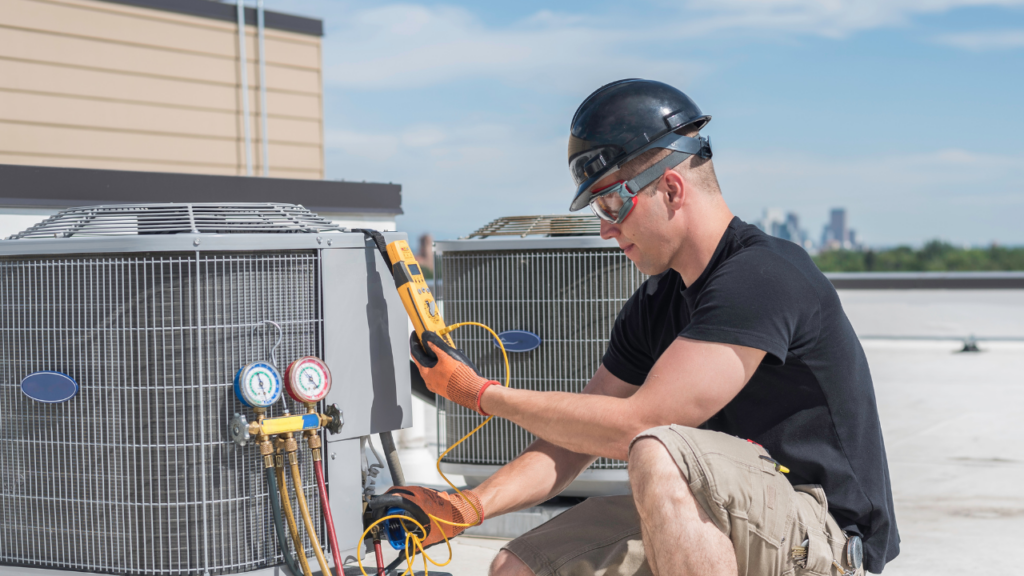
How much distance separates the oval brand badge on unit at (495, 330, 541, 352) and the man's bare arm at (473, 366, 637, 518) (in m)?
1.39

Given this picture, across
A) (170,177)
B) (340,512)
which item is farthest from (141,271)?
(170,177)

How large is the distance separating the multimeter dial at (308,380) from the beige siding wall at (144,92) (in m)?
4.55

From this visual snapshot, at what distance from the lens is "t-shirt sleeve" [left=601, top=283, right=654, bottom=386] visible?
251 cm

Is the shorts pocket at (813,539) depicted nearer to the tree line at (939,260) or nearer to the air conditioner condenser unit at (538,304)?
the air conditioner condenser unit at (538,304)

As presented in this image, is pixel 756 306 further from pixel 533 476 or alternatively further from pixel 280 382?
pixel 280 382

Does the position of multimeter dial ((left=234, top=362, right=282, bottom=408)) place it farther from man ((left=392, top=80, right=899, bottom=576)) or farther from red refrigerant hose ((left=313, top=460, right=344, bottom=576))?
man ((left=392, top=80, right=899, bottom=576))

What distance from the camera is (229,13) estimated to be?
7309mm

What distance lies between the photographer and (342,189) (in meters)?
5.38

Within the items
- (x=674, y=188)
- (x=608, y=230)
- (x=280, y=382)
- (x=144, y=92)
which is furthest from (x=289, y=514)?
(x=144, y=92)

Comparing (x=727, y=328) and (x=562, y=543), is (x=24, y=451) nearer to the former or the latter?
(x=562, y=543)

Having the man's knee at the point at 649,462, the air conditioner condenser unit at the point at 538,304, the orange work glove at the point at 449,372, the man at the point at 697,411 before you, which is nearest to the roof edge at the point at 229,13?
the air conditioner condenser unit at the point at 538,304

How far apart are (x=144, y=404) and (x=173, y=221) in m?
0.55

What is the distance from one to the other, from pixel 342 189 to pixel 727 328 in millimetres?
3814

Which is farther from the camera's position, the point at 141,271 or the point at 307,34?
the point at 307,34
